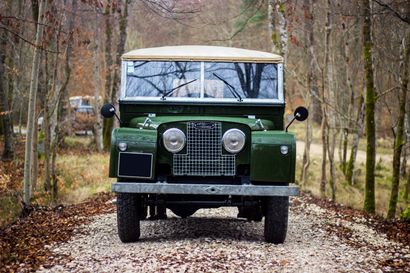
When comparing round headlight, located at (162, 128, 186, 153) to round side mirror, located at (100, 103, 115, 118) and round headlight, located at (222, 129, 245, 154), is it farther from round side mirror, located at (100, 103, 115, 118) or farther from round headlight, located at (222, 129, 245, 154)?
round side mirror, located at (100, 103, 115, 118)

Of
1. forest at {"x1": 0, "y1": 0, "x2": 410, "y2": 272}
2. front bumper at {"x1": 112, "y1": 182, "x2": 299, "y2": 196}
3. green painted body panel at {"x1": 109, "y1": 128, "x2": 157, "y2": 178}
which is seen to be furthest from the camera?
green painted body panel at {"x1": 109, "y1": 128, "x2": 157, "y2": 178}

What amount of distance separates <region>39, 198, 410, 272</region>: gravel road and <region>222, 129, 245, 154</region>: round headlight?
1.15m

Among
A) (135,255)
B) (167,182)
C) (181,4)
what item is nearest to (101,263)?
(135,255)

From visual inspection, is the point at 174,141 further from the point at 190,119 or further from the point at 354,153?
the point at 354,153

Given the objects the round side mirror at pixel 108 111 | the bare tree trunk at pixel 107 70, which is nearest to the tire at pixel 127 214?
the round side mirror at pixel 108 111

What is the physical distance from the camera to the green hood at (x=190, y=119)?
7598mm

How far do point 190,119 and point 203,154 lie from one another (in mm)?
448

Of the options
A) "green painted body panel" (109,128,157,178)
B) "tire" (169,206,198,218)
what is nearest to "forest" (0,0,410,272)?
"tire" (169,206,198,218)

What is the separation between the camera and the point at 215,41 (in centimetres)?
2278

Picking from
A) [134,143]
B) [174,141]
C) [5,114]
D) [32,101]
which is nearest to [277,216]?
[174,141]

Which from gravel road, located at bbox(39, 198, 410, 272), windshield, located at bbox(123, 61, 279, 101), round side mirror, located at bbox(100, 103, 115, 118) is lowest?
gravel road, located at bbox(39, 198, 410, 272)

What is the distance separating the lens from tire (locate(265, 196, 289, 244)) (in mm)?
7613

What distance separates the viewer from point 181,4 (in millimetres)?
12594

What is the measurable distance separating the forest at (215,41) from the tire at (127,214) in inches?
96.4
